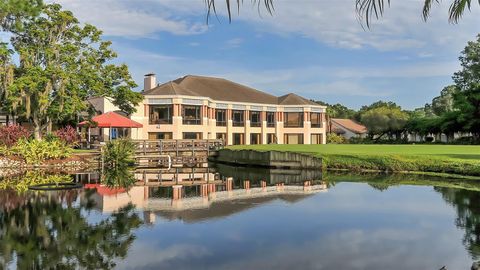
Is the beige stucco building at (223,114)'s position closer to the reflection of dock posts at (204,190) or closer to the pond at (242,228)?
the reflection of dock posts at (204,190)

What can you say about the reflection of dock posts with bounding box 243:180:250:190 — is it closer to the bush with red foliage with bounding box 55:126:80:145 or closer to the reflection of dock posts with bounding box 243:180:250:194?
the reflection of dock posts with bounding box 243:180:250:194

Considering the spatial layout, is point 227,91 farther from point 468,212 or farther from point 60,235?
point 60,235

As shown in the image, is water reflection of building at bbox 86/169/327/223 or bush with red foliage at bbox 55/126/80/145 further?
bush with red foliage at bbox 55/126/80/145

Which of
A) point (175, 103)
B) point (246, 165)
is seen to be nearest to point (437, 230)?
point (246, 165)

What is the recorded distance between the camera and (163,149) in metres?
34.1

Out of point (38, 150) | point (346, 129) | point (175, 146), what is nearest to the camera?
point (38, 150)

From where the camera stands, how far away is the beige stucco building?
4319cm

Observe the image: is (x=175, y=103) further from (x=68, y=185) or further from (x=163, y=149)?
(x=68, y=185)

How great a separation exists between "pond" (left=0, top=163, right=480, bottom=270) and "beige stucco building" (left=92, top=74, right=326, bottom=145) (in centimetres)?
2504

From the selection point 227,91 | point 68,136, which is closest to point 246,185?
point 68,136

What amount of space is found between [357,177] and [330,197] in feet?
24.9

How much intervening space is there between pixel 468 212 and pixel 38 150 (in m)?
23.2

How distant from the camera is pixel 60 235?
9766 millimetres

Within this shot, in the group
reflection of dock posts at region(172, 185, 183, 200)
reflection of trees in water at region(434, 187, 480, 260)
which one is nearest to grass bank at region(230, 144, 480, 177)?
reflection of trees in water at region(434, 187, 480, 260)
